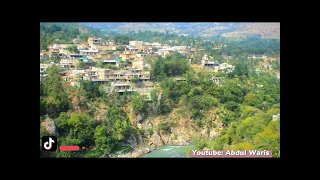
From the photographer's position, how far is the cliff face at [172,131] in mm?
4395

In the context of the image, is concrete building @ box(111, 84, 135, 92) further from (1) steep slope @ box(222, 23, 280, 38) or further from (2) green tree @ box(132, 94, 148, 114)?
(1) steep slope @ box(222, 23, 280, 38)

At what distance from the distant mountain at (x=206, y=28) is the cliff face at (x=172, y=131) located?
974 mm

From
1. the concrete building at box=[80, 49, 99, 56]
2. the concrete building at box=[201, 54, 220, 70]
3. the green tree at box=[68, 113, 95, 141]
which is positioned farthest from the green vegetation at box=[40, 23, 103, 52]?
the concrete building at box=[201, 54, 220, 70]

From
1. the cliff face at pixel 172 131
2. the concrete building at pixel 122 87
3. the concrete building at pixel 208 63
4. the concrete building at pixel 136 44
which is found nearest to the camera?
the cliff face at pixel 172 131

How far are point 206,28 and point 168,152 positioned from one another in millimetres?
1469

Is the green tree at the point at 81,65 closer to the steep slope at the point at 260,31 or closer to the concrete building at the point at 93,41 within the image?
the concrete building at the point at 93,41

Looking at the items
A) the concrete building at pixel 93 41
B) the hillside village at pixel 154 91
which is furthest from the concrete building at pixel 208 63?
the concrete building at pixel 93 41

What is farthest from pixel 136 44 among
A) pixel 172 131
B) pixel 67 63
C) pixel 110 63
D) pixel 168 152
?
pixel 168 152

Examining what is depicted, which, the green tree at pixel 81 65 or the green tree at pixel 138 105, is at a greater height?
the green tree at pixel 81 65

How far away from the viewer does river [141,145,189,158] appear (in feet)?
13.2

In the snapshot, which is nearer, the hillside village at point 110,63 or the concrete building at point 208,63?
the hillside village at point 110,63
